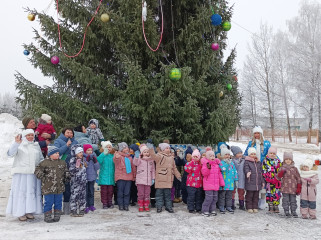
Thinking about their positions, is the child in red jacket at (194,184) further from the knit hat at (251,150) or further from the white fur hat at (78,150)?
the white fur hat at (78,150)

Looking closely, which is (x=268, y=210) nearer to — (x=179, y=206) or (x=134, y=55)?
(x=179, y=206)

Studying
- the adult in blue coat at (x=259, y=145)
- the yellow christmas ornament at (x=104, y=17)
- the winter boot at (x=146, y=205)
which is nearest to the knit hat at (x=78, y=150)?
the winter boot at (x=146, y=205)

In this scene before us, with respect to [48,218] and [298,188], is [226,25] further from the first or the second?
[48,218]

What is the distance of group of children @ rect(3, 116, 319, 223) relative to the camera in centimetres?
579

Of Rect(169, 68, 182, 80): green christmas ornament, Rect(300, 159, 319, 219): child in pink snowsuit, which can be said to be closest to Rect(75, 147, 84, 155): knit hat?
Rect(169, 68, 182, 80): green christmas ornament

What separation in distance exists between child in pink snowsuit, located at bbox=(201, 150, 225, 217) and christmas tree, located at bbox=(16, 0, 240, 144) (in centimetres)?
165

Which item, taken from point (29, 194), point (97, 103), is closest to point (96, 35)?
point (97, 103)

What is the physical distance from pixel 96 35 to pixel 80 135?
3295 mm

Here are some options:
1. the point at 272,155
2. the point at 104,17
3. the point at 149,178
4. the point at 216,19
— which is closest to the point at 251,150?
the point at 272,155

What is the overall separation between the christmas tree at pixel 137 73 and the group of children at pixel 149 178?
1211mm

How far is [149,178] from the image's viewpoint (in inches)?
265

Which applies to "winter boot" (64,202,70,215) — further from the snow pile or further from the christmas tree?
the snow pile

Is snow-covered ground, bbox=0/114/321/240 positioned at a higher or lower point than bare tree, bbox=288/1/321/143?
lower

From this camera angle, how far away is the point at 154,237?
480 centimetres
